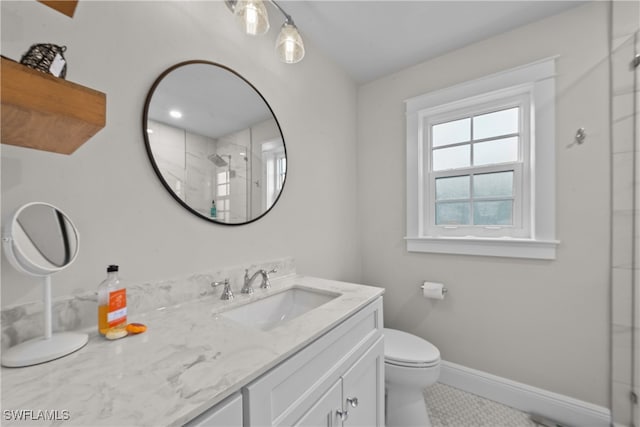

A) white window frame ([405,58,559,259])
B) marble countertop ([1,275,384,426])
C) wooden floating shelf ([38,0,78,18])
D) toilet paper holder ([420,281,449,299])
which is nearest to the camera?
marble countertop ([1,275,384,426])

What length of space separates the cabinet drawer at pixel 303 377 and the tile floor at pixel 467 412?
0.95 metres

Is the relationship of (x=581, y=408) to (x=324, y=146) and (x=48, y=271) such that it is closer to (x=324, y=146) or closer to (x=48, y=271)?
(x=324, y=146)

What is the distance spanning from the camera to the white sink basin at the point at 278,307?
42.0 inches

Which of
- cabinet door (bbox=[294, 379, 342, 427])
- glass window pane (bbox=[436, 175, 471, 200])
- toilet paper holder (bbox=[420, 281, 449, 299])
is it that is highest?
glass window pane (bbox=[436, 175, 471, 200])

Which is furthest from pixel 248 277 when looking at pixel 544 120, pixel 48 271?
pixel 544 120

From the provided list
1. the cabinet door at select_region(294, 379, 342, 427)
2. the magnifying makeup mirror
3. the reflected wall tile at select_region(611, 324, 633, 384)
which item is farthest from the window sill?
the magnifying makeup mirror

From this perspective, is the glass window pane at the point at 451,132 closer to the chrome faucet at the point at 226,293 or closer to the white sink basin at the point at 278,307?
the white sink basin at the point at 278,307

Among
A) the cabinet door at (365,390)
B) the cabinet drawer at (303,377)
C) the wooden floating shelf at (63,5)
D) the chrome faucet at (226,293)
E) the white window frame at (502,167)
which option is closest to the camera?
the cabinet drawer at (303,377)

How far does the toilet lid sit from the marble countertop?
739 mm

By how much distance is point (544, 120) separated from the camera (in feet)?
4.90

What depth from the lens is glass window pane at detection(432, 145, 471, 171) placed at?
1825 mm

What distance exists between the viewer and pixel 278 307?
4.01ft

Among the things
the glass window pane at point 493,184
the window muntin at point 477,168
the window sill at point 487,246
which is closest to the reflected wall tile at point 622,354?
the window sill at point 487,246

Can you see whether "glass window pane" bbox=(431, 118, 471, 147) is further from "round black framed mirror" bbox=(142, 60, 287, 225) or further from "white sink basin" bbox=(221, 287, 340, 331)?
"white sink basin" bbox=(221, 287, 340, 331)
